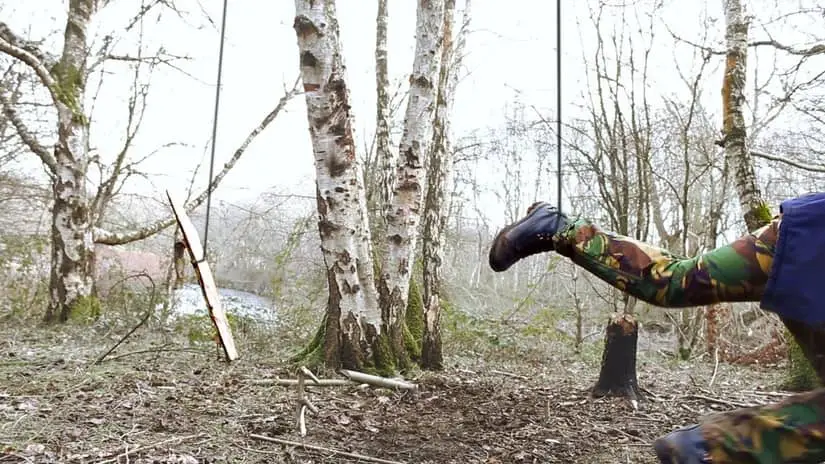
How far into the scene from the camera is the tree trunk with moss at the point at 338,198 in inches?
172

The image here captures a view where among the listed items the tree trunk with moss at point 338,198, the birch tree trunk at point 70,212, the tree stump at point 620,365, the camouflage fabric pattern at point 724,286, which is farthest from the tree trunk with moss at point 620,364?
the birch tree trunk at point 70,212

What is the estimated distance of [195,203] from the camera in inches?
415

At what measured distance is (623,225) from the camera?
7285mm

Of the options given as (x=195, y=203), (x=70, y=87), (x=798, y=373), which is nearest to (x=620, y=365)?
(x=798, y=373)

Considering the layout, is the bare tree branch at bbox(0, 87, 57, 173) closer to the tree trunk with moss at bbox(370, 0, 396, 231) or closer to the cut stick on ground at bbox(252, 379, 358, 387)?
the tree trunk with moss at bbox(370, 0, 396, 231)

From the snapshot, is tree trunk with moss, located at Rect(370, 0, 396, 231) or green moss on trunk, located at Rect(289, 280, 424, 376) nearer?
green moss on trunk, located at Rect(289, 280, 424, 376)

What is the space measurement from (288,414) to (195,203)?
304 inches

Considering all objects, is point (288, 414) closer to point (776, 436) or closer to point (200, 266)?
point (200, 266)

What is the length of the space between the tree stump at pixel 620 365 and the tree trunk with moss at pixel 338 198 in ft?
4.83

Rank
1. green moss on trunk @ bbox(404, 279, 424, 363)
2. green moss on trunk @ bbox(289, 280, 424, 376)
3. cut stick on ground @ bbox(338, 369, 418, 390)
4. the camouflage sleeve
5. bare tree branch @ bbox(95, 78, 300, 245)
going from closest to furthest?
1. the camouflage sleeve
2. cut stick on ground @ bbox(338, 369, 418, 390)
3. green moss on trunk @ bbox(289, 280, 424, 376)
4. green moss on trunk @ bbox(404, 279, 424, 363)
5. bare tree branch @ bbox(95, 78, 300, 245)

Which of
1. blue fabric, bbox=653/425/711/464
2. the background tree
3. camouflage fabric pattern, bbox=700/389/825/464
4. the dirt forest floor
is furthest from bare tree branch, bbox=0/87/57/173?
camouflage fabric pattern, bbox=700/389/825/464

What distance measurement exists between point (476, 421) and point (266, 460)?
4.30ft

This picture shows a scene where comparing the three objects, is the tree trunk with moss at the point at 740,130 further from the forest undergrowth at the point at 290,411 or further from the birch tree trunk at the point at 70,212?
the birch tree trunk at the point at 70,212

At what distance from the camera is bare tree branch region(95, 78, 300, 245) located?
8.76m
